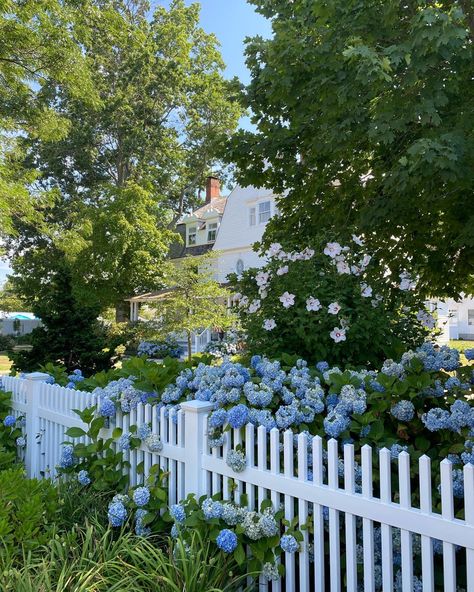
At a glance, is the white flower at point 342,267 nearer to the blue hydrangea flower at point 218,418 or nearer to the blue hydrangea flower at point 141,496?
the blue hydrangea flower at point 218,418

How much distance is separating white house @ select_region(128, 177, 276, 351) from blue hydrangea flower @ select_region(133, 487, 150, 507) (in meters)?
15.7

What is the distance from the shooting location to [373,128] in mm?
3402

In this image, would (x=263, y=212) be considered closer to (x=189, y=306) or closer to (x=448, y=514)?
(x=189, y=306)

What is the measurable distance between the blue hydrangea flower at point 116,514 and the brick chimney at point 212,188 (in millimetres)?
24824

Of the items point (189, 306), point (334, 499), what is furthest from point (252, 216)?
point (334, 499)

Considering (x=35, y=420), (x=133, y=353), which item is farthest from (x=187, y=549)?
(x=133, y=353)

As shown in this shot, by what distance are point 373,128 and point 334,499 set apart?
2498 mm

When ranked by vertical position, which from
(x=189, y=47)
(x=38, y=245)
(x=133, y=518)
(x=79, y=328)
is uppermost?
(x=189, y=47)

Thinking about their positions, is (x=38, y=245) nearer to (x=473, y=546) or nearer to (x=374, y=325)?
(x=374, y=325)

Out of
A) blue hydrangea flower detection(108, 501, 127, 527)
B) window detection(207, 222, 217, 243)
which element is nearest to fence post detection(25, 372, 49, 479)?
blue hydrangea flower detection(108, 501, 127, 527)

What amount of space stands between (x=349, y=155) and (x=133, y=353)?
1441 cm

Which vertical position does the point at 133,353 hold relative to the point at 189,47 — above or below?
below

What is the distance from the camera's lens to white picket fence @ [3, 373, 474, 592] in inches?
72.8

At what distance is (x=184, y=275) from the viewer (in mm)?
15125
